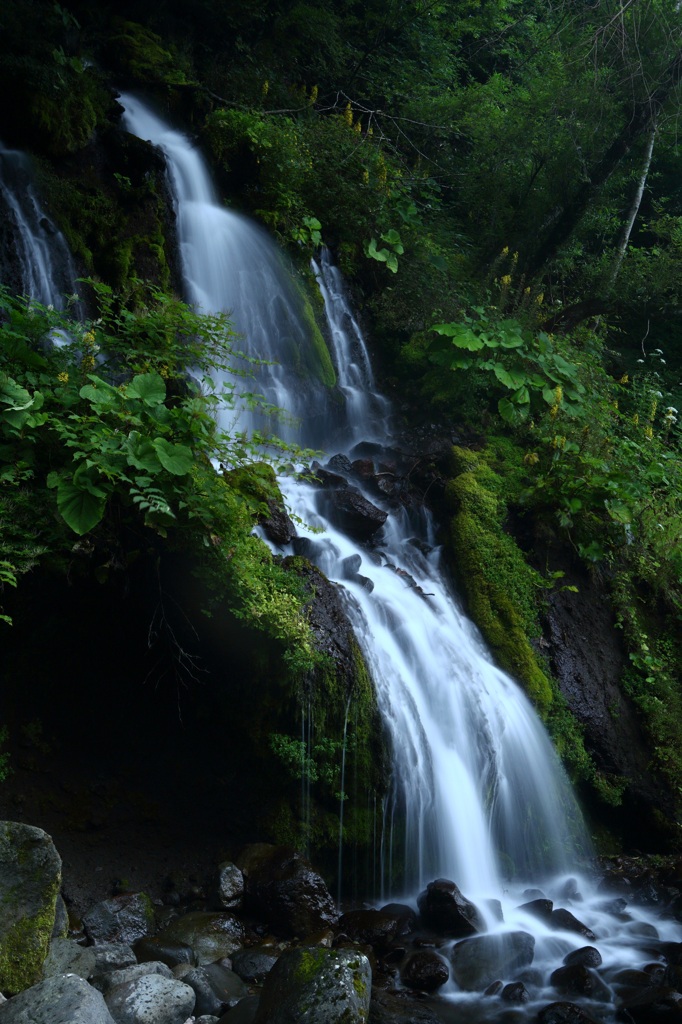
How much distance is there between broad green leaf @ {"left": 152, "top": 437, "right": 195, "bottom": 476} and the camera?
417cm

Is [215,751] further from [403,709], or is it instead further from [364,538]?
[364,538]

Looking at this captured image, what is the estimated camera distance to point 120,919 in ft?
13.9

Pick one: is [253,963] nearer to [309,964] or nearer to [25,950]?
[309,964]

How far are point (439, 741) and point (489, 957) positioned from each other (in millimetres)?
1441

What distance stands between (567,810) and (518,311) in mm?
5808

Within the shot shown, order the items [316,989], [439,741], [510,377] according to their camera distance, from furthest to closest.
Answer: [510,377] → [439,741] → [316,989]

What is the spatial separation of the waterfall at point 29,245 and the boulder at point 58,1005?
4.91m

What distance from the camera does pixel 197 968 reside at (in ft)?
12.7

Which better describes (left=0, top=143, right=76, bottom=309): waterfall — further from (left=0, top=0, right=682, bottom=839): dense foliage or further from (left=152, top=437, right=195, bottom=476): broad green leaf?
(left=152, top=437, right=195, bottom=476): broad green leaf

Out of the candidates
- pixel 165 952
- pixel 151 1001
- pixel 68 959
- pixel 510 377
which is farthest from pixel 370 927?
pixel 510 377

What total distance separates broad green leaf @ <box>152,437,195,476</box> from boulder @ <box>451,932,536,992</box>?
125 inches

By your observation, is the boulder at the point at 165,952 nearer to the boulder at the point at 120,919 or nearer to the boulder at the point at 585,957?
the boulder at the point at 120,919

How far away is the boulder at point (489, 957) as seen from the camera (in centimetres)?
436

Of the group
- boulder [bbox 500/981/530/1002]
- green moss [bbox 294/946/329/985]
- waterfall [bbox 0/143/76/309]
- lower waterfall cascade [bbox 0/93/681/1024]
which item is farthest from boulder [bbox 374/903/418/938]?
waterfall [bbox 0/143/76/309]
